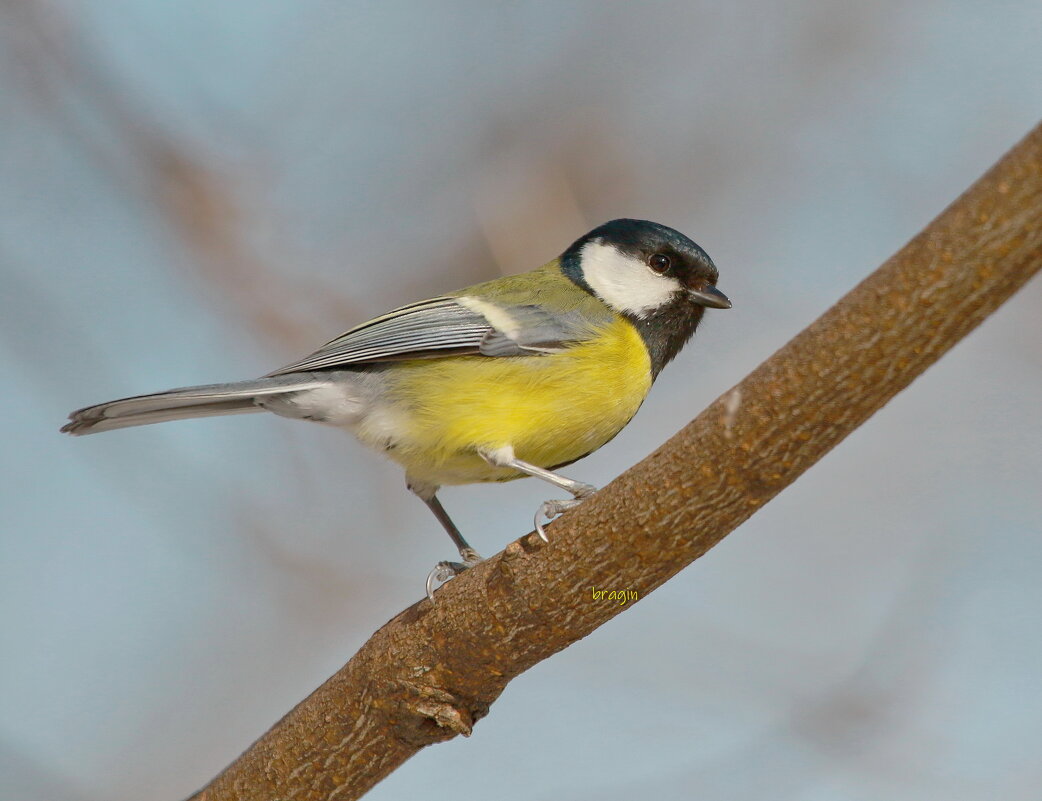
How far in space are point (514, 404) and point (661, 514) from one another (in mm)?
1280

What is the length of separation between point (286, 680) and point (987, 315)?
3861 mm

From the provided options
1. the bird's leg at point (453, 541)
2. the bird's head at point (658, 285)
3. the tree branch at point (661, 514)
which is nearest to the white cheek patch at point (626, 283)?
the bird's head at point (658, 285)

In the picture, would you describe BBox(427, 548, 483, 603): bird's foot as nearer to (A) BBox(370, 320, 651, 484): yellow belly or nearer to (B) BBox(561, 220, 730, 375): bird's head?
(A) BBox(370, 320, 651, 484): yellow belly

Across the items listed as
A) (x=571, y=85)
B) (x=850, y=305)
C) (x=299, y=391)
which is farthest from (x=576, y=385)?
(x=571, y=85)

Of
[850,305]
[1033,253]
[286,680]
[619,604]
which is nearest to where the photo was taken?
[1033,253]

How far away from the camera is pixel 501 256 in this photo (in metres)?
4.92

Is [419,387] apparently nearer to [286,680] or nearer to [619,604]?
[619,604]

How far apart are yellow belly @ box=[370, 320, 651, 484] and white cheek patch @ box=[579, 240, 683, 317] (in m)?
0.19

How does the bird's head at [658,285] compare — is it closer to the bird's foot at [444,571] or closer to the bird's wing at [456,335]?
the bird's wing at [456,335]

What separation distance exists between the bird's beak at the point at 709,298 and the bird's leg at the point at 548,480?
2.82 ft

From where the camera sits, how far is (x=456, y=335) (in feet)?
11.6

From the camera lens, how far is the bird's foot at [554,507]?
239cm

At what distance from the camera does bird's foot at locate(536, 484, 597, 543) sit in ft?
7.84

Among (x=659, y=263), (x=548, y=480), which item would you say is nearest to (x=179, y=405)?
(x=548, y=480)
